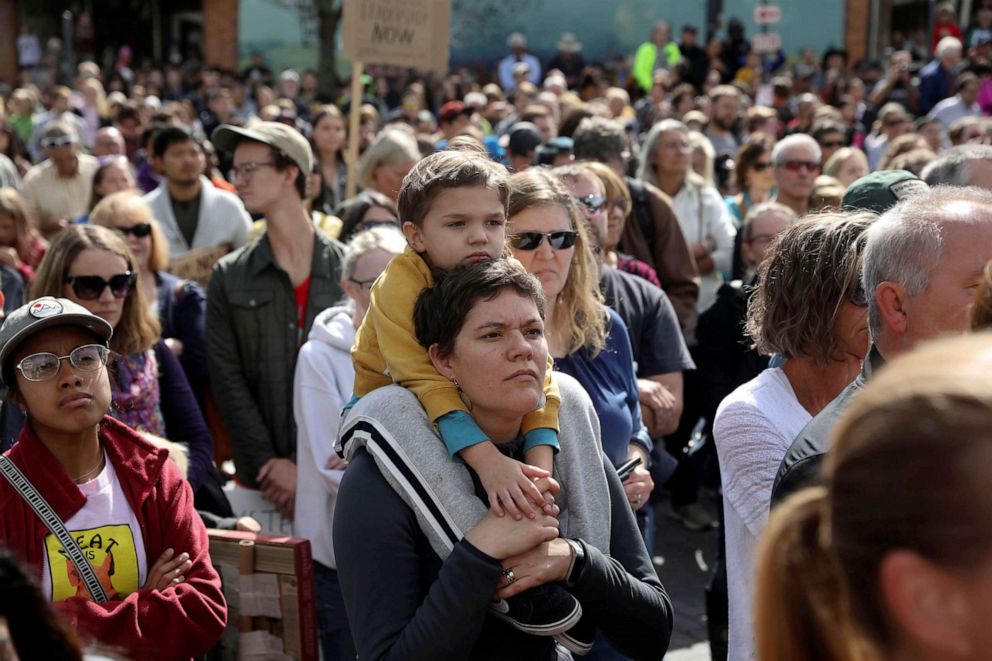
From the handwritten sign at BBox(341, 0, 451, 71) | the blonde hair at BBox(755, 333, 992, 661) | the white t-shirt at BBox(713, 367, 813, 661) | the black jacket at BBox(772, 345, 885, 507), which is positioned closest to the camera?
the blonde hair at BBox(755, 333, 992, 661)

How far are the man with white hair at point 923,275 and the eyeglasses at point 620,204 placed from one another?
2597 mm

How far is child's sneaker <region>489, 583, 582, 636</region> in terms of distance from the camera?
7.98 ft

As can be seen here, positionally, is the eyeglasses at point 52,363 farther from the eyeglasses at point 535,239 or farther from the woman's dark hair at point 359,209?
the woman's dark hair at point 359,209

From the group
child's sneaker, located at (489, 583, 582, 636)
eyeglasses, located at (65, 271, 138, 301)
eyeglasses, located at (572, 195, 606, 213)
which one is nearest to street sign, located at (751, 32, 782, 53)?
eyeglasses, located at (572, 195, 606, 213)

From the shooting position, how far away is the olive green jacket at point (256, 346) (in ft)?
15.9

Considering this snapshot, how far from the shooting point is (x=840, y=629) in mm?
1376

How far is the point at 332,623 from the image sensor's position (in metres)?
3.89

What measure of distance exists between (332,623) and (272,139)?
7.34 ft

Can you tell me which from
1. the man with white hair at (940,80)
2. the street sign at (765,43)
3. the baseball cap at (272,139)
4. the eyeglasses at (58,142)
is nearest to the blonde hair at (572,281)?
the baseball cap at (272,139)

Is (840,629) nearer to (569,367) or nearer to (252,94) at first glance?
(569,367)

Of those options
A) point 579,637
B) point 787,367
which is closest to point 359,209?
point 787,367

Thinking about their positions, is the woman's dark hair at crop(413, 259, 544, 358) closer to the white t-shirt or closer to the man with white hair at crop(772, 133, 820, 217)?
the white t-shirt

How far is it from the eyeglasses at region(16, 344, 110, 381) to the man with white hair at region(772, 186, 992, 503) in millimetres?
1899

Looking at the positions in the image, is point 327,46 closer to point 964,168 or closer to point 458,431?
point 964,168
